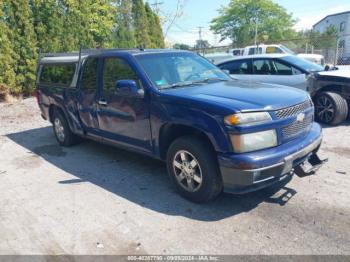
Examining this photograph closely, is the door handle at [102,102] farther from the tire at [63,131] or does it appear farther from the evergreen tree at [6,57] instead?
the evergreen tree at [6,57]

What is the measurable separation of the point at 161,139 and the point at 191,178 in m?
0.67

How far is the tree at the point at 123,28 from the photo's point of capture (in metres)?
15.9

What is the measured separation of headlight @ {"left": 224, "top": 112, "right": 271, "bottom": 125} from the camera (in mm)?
3316

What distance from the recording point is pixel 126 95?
443 centimetres

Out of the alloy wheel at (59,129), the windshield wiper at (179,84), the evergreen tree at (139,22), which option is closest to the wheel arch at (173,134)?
the windshield wiper at (179,84)

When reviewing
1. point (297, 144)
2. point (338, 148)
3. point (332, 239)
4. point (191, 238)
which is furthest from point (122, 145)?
point (338, 148)

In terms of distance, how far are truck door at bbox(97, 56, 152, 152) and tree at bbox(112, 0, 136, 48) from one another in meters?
11.1

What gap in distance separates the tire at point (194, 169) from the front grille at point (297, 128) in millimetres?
819

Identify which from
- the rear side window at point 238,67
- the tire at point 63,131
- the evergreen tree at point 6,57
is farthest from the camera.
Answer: the evergreen tree at point 6,57

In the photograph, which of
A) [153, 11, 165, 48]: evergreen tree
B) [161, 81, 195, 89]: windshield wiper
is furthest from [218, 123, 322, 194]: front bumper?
[153, 11, 165, 48]: evergreen tree

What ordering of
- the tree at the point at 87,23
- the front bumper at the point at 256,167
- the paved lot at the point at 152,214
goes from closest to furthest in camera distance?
the paved lot at the point at 152,214
the front bumper at the point at 256,167
the tree at the point at 87,23

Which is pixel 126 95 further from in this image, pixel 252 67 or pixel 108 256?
pixel 252 67

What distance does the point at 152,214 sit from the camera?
3783mm

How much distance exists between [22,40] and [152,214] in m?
10.1
